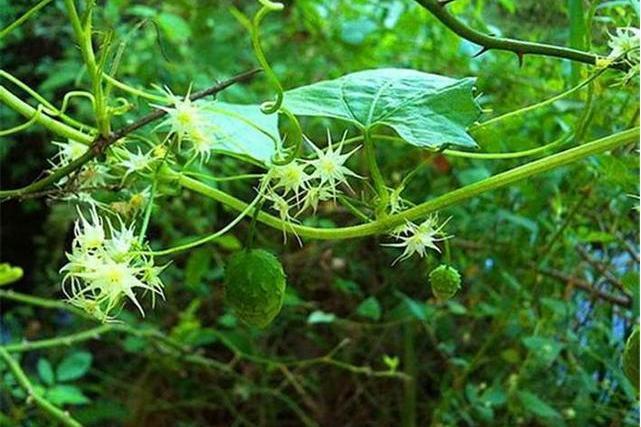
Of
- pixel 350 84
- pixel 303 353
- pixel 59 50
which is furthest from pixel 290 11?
pixel 350 84

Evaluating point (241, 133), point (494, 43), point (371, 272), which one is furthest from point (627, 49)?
point (371, 272)

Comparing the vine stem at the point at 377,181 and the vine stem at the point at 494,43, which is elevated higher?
the vine stem at the point at 494,43

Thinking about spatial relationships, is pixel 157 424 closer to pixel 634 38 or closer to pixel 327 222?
pixel 327 222

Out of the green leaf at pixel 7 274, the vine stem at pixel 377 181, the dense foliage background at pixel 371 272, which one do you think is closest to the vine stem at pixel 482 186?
the vine stem at pixel 377 181

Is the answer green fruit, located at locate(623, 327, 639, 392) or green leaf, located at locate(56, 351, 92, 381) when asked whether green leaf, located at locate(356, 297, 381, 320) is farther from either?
green fruit, located at locate(623, 327, 639, 392)

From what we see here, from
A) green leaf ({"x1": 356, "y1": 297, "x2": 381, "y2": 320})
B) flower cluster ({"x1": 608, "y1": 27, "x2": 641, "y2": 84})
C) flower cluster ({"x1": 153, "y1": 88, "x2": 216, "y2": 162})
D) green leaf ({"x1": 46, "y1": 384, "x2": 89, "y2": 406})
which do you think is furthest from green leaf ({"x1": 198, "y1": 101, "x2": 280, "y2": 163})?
green leaf ({"x1": 46, "y1": 384, "x2": 89, "y2": 406})

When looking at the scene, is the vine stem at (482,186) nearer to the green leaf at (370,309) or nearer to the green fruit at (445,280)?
the green fruit at (445,280)

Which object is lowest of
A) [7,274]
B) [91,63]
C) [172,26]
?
[7,274]

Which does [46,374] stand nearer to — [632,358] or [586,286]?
[586,286]
